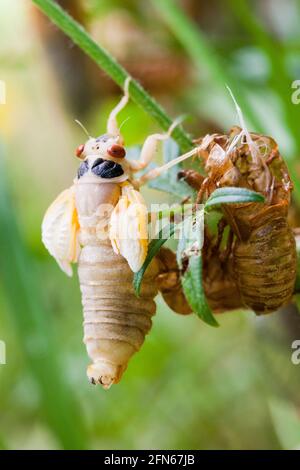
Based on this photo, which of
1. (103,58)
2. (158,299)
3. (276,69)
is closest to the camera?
(103,58)

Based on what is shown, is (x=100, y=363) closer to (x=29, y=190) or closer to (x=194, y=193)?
(x=194, y=193)

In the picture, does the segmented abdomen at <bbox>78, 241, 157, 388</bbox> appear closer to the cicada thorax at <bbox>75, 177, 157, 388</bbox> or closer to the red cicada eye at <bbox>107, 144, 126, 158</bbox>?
the cicada thorax at <bbox>75, 177, 157, 388</bbox>

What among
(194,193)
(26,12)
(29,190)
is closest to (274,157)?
(194,193)

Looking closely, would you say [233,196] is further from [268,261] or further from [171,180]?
[171,180]

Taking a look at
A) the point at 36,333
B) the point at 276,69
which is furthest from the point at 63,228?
the point at 276,69

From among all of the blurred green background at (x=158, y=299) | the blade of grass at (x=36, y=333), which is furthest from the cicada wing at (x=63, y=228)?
the blade of grass at (x=36, y=333)

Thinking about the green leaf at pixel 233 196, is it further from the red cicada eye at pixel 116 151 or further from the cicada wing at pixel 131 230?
the red cicada eye at pixel 116 151
